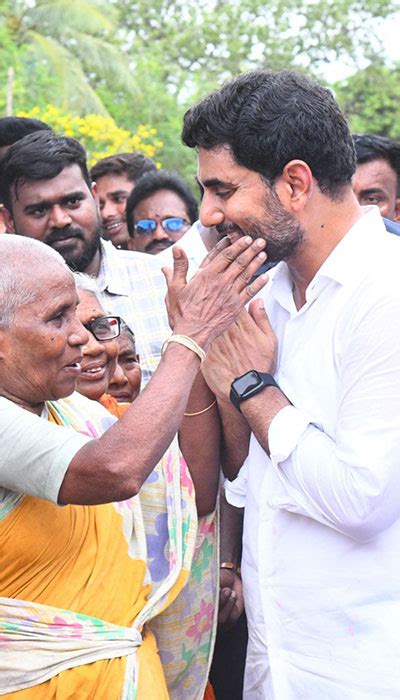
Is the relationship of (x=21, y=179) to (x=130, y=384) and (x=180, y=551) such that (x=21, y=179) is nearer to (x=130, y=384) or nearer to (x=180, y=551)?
(x=130, y=384)

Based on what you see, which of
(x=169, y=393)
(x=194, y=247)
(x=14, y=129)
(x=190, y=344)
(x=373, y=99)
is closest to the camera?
(x=169, y=393)

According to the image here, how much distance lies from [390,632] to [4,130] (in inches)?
164

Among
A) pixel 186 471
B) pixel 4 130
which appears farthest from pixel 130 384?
pixel 4 130

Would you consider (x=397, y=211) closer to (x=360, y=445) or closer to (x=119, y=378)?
(x=119, y=378)

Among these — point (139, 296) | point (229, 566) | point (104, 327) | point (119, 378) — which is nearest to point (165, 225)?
point (139, 296)

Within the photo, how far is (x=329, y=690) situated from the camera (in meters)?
2.77

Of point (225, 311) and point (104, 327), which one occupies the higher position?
point (225, 311)

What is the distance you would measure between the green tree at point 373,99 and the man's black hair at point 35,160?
2144 cm

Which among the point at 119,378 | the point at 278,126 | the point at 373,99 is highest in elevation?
the point at 278,126

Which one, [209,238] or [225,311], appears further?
[209,238]

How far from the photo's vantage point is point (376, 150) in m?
5.68

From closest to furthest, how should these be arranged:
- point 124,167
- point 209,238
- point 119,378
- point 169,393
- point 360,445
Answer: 1. point 360,445
2. point 169,393
3. point 119,378
4. point 209,238
5. point 124,167

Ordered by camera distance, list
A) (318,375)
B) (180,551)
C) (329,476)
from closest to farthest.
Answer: (329,476), (318,375), (180,551)

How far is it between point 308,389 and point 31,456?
0.81 metres
